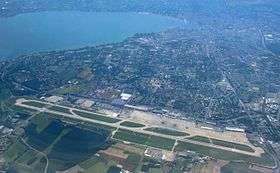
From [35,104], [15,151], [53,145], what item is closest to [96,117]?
[53,145]

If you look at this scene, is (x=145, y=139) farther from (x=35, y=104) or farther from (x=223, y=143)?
(x=35, y=104)

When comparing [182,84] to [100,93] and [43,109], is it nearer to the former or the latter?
[100,93]

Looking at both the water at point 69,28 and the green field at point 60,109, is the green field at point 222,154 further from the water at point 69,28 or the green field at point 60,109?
the water at point 69,28

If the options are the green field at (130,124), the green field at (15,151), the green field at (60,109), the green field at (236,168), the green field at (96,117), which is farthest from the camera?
the green field at (60,109)

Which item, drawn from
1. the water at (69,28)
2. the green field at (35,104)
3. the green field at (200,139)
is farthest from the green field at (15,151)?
the water at (69,28)

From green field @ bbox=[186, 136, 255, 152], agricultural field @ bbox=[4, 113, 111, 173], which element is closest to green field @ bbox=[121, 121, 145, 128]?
agricultural field @ bbox=[4, 113, 111, 173]

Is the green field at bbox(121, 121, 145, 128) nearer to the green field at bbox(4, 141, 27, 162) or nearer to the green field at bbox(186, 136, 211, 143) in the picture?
the green field at bbox(186, 136, 211, 143)

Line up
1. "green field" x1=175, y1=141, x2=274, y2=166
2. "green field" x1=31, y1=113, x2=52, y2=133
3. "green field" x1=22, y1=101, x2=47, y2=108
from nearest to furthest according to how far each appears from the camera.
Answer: "green field" x1=175, y1=141, x2=274, y2=166 < "green field" x1=31, y1=113, x2=52, y2=133 < "green field" x1=22, y1=101, x2=47, y2=108
